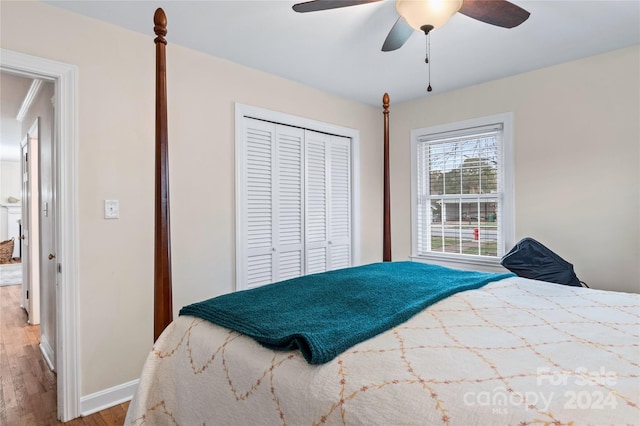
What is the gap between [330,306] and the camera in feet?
4.70

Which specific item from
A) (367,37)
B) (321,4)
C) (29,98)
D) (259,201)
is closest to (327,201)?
(259,201)

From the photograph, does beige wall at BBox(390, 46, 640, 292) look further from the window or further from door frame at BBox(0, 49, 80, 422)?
door frame at BBox(0, 49, 80, 422)

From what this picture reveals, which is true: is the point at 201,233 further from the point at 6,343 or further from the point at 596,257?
the point at 596,257

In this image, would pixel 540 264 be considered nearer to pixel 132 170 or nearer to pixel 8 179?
pixel 132 170

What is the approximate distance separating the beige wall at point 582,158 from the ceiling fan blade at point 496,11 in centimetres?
144

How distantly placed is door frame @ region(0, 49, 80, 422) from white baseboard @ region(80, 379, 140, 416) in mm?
47

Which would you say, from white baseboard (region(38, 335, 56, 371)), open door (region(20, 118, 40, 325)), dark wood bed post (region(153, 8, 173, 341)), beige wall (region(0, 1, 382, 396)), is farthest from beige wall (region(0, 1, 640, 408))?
open door (region(20, 118, 40, 325))

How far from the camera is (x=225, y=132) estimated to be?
9.38ft

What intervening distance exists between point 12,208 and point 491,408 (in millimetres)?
10498

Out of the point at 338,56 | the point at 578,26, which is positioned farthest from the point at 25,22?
the point at 578,26

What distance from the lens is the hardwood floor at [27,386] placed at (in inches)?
84.0

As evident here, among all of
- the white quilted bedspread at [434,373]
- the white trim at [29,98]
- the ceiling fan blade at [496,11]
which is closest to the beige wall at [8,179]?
the white trim at [29,98]

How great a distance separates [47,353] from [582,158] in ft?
15.0

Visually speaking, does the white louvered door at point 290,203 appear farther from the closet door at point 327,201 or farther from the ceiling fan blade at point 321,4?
the ceiling fan blade at point 321,4
